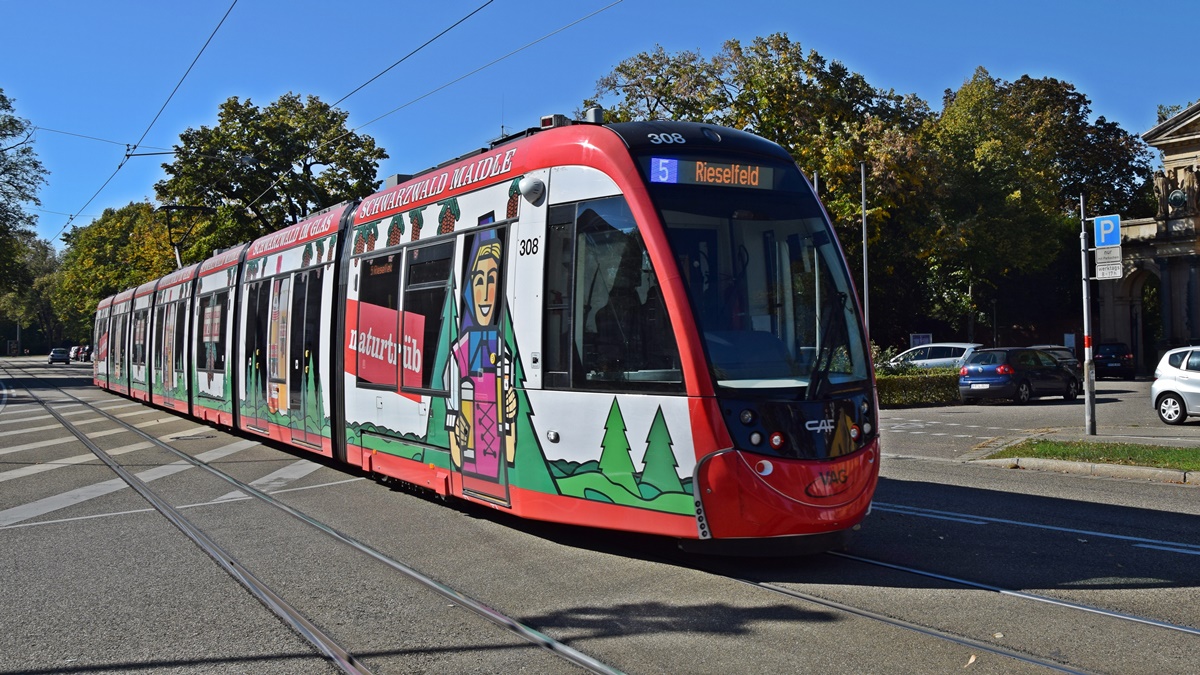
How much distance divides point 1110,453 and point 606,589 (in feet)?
30.6

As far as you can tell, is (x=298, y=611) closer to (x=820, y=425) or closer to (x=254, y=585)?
(x=254, y=585)

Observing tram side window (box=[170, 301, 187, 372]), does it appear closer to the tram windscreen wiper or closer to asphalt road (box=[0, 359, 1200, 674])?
asphalt road (box=[0, 359, 1200, 674])

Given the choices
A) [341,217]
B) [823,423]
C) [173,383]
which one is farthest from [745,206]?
[173,383]

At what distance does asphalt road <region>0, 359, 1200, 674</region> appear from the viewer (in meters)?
5.02

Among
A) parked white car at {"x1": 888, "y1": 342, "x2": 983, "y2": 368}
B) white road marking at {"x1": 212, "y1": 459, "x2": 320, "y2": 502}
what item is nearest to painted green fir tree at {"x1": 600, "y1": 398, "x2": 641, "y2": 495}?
white road marking at {"x1": 212, "y1": 459, "x2": 320, "y2": 502}

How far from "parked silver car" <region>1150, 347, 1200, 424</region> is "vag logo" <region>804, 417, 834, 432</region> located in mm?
15229

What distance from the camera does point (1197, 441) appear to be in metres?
15.1

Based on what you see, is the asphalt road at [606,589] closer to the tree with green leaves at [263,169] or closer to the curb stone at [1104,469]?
the curb stone at [1104,469]

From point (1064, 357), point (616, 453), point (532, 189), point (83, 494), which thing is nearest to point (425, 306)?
point (532, 189)

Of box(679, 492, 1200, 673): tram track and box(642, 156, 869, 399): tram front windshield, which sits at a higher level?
box(642, 156, 869, 399): tram front windshield

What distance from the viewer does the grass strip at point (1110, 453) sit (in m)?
11.9

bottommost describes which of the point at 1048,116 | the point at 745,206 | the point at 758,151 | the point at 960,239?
the point at 745,206

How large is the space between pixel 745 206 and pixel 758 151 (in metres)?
0.56

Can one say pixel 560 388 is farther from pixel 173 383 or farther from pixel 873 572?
pixel 173 383
